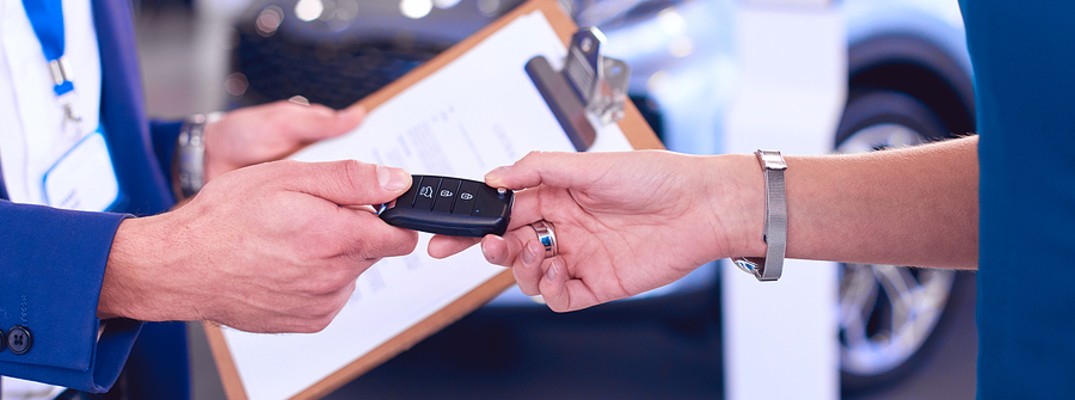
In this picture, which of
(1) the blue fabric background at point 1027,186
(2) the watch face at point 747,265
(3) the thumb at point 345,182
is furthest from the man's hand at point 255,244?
(1) the blue fabric background at point 1027,186

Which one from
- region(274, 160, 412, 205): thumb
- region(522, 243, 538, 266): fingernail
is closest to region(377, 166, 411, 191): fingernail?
region(274, 160, 412, 205): thumb

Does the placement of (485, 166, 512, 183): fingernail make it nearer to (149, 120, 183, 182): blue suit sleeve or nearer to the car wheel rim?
(149, 120, 183, 182): blue suit sleeve

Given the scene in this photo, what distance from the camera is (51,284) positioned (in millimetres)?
838

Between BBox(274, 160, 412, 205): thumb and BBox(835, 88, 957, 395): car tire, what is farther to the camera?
BBox(835, 88, 957, 395): car tire

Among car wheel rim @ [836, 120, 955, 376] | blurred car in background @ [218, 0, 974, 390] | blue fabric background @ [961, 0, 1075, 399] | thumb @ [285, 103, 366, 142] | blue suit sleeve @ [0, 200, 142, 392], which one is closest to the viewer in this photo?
blue fabric background @ [961, 0, 1075, 399]

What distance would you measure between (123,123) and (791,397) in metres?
1.28

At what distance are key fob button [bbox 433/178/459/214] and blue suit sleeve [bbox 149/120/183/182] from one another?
0.65 m

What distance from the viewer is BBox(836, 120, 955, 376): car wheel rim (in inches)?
83.0

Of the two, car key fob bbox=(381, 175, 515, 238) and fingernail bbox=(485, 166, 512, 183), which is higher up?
fingernail bbox=(485, 166, 512, 183)

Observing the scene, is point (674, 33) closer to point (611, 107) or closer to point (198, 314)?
point (611, 107)

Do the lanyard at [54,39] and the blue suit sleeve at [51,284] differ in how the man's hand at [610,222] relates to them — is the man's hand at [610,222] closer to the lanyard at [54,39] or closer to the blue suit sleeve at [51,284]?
the blue suit sleeve at [51,284]

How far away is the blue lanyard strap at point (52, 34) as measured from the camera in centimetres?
100

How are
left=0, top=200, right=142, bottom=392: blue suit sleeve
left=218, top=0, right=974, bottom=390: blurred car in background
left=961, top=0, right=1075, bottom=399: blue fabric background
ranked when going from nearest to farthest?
left=961, top=0, right=1075, bottom=399: blue fabric background < left=0, top=200, right=142, bottom=392: blue suit sleeve < left=218, top=0, right=974, bottom=390: blurred car in background

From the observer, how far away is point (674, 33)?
6.45ft
